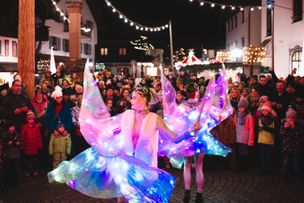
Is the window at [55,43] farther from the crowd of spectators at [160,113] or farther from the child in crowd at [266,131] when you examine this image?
the child in crowd at [266,131]

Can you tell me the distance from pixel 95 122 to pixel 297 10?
73.5 feet

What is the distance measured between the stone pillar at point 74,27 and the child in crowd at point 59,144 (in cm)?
748

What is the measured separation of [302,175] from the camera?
408 inches

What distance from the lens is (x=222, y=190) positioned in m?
8.94

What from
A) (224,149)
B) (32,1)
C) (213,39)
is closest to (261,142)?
(224,149)

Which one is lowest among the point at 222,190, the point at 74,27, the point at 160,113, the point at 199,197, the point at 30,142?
the point at 222,190

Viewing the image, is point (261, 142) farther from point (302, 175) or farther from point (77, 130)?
point (77, 130)

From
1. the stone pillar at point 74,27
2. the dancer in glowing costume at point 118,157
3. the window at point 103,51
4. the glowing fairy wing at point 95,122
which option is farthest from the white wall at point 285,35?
the window at point 103,51

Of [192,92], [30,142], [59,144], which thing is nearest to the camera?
[192,92]

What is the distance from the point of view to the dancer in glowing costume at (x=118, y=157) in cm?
558

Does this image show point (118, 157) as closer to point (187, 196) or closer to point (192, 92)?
point (192, 92)

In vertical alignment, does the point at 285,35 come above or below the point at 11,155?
above

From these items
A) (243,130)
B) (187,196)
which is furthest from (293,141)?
(187,196)

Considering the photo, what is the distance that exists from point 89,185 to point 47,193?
3682 millimetres
